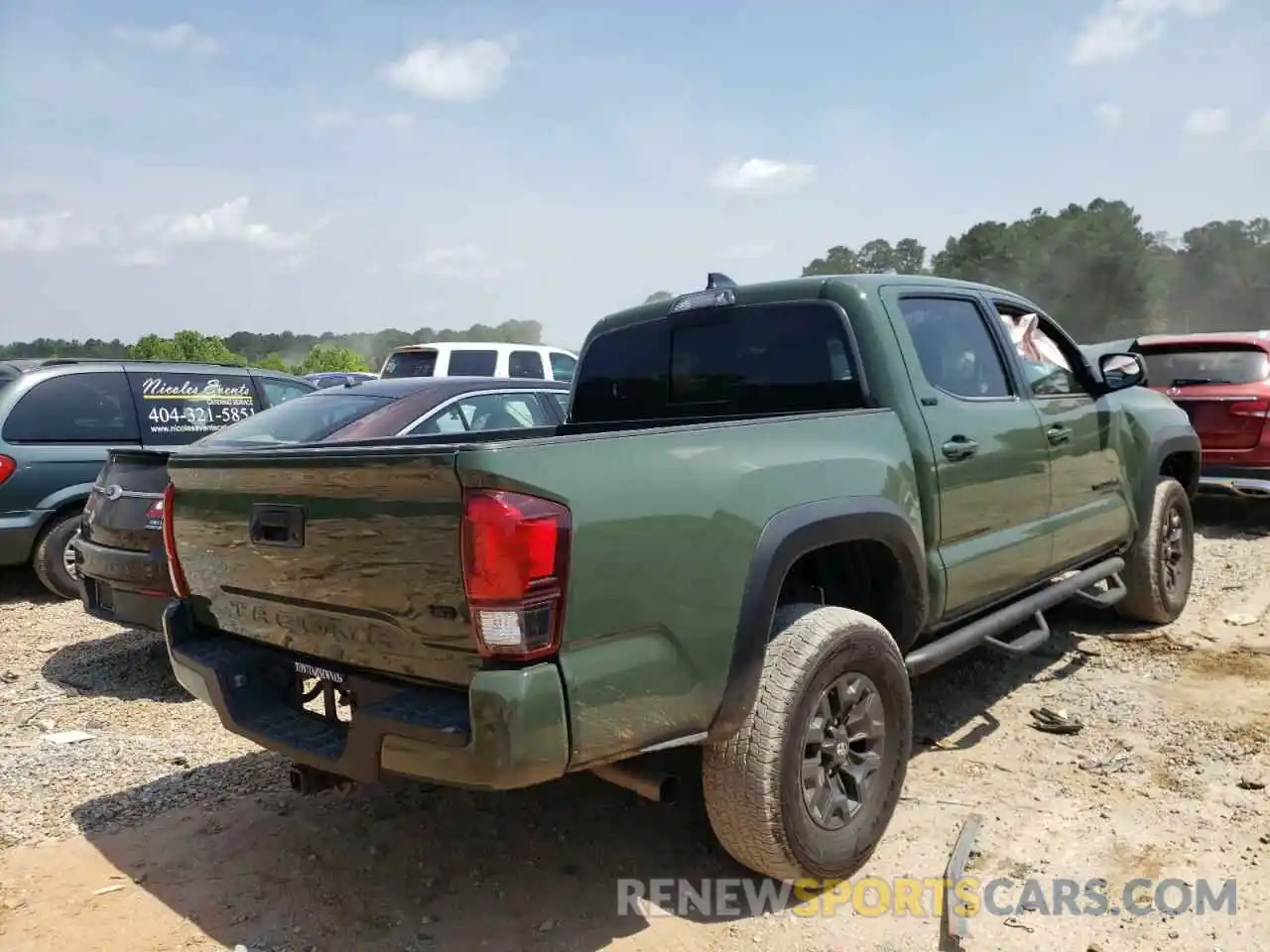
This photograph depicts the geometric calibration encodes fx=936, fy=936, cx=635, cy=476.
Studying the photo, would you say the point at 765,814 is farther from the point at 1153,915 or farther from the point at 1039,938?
the point at 1153,915

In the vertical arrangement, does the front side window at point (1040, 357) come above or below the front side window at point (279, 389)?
above

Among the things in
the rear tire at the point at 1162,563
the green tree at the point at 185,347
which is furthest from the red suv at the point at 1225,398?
the green tree at the point at 185,347

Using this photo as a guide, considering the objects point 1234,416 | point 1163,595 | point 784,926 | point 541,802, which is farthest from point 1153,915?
point 1234,416

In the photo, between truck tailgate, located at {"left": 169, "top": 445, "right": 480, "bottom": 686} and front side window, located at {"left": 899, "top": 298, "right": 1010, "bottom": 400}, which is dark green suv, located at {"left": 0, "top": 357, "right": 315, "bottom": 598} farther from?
front side window, located at {"left": 899, "top": 298, "right": 1010, "bottom": 400}

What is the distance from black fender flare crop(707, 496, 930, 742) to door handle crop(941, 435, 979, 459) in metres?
0.44

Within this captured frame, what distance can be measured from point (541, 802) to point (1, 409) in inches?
212

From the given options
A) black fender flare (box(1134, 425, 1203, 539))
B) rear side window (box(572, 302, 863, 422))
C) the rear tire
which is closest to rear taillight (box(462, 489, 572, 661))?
rear side window (box(572, 302, 863, 422))

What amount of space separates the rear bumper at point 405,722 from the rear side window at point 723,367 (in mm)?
1894

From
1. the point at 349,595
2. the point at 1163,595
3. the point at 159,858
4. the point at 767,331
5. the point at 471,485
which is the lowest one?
the point at 159,858

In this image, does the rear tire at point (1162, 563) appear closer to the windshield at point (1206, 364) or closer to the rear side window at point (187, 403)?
the windshield at point (1206, 364)

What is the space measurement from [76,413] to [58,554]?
3.54 ft

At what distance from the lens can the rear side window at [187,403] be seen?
24.1 ft

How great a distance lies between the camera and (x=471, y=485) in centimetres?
222

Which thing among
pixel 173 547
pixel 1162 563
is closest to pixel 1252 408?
pixel 1162 563
